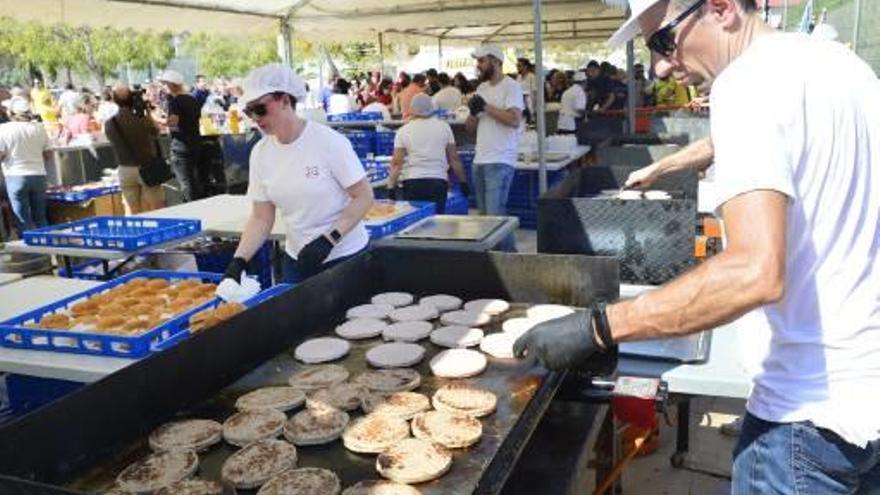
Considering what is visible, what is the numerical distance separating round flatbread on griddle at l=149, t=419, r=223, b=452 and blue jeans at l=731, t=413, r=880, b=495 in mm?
1344

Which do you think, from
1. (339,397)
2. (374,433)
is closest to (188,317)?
(339,397)

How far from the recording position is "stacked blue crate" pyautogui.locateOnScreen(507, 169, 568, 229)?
7754mm

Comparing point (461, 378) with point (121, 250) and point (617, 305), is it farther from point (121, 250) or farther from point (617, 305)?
point (121, 250)

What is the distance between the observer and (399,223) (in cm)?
454

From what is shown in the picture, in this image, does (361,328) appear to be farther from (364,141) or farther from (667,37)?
(364,141)

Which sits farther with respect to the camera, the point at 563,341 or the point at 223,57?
the point at 223,57

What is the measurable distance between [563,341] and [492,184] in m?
4.76

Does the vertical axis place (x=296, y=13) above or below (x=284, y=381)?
above

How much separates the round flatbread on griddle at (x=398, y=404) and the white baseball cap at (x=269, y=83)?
1504mm

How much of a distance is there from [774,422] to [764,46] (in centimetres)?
77

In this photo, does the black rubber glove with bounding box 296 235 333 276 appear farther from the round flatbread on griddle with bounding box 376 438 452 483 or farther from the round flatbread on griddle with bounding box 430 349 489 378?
the round flatbread on griddle with bounding box 376 438 452 483

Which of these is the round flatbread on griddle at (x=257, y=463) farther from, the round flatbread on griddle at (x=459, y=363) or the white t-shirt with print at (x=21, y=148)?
the white t-shirt with print at (x=21, y=148)

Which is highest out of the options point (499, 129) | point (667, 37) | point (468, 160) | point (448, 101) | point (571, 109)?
point (448, 101)

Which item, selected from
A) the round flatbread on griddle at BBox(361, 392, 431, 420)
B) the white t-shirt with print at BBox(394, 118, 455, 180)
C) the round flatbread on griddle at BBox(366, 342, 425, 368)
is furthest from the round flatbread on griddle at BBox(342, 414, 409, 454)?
the white t-shirt with print at BBox(394, 118, 455, 180)
